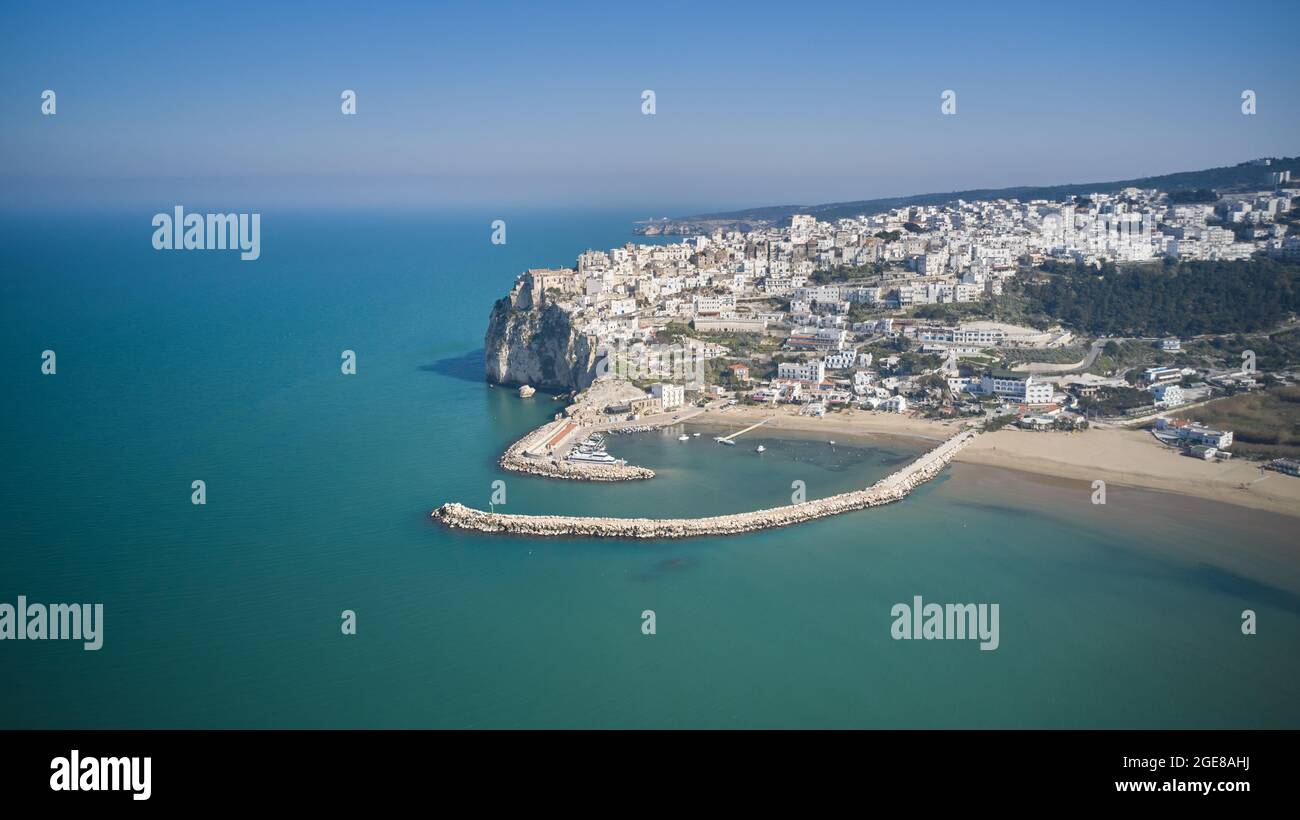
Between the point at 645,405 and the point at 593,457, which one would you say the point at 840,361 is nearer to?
the point at 645,405

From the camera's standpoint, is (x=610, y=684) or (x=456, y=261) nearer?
(x=610, y=684)

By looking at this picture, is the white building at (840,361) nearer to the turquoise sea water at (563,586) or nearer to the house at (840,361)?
the house at (840,361)

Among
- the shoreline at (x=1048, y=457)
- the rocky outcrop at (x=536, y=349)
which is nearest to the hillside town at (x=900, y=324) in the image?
the rocky outcrop at (x=536, y=349)

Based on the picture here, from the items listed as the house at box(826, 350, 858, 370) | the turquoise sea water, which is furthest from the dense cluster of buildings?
the turquoise sea water

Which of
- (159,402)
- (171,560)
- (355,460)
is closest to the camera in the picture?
(171,560)

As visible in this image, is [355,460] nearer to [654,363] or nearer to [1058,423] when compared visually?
[654,363]

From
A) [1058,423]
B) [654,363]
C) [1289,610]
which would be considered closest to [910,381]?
[1058,423]

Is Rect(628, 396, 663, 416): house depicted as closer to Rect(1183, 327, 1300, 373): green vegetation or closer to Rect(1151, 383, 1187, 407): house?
Rect(1151, 383, 1187, 407): house
